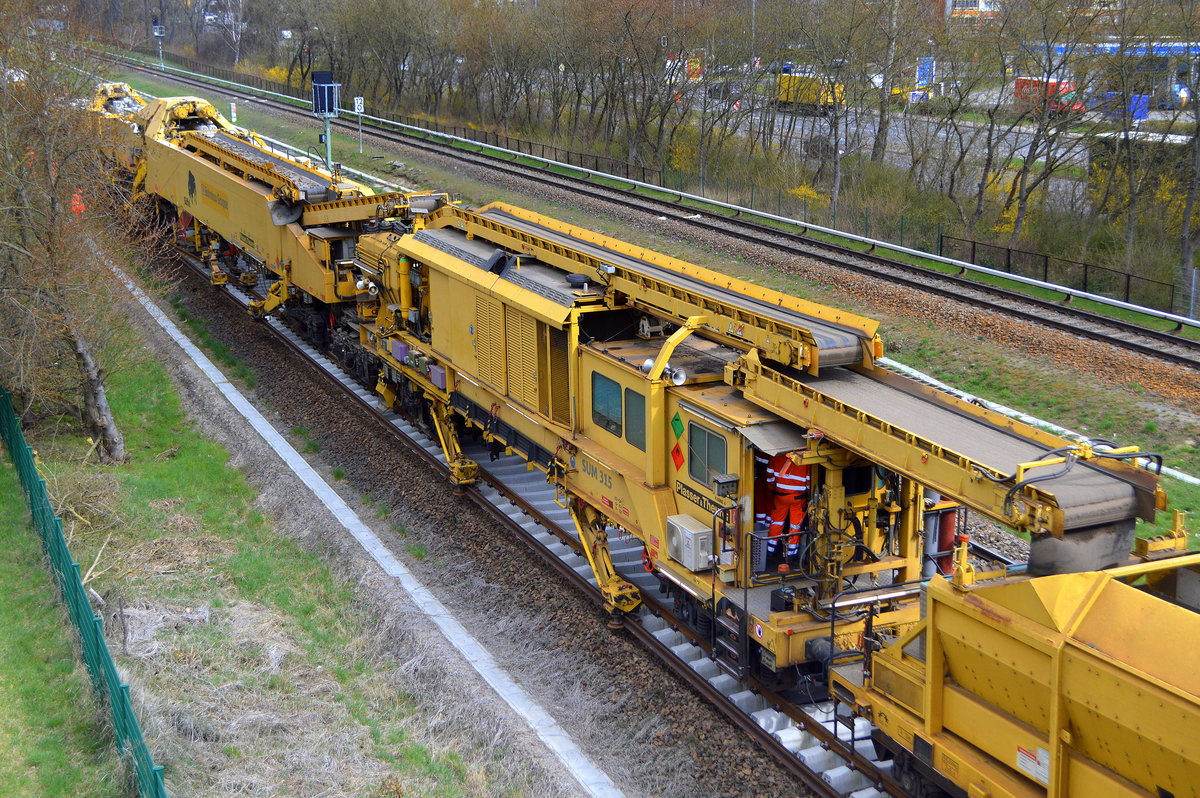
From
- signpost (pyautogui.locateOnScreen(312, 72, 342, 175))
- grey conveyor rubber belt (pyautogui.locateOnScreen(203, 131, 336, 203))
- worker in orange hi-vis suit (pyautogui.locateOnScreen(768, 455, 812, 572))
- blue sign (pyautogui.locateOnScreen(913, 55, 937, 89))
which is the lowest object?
worker in orange hi-vis suit (pyautogui.locateOnScreen(768, 455, 812, 572))

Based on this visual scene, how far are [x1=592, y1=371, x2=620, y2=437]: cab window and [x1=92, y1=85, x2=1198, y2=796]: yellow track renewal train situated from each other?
0.12 ft

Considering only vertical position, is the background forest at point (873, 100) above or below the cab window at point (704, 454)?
above

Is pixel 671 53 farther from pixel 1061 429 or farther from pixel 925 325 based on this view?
pixel 1061 429

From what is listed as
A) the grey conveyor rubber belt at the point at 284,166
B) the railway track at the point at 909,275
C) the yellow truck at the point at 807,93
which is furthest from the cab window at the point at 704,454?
the yellow truck at the point at 807,93

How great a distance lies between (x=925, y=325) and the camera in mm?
22469

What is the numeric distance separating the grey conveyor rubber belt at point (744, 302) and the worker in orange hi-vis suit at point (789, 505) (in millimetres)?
1028

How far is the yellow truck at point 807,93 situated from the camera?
4078cm

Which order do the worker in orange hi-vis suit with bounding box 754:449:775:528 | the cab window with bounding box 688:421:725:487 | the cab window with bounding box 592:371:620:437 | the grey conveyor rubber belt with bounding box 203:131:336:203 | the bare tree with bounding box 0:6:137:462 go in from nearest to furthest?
the worker in orange hi-vis suit with bounding box 754:449:775:528, the cab window with bounding box 688:421:725:487, the cab window with bounding box 592:371:620:437, the bare tree with bounding box 0:6:137:462, the grey conveyor rubber belt with bounding box 203:131:336:203

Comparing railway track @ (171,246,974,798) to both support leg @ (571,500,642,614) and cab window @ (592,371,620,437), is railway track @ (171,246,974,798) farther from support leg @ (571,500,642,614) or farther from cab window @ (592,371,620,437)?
cab window @ (592,371,620,437)

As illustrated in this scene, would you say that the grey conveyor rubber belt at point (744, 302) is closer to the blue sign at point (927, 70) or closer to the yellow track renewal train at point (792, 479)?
the yellow track renewal train at point (792, 479)

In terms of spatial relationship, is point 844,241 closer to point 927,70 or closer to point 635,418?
point 927,70

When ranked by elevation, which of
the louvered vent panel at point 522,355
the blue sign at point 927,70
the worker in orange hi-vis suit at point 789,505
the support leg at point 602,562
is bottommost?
the support leg at point 602,562

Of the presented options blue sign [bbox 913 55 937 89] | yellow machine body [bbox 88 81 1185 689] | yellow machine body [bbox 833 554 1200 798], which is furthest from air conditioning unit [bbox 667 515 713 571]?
blue sign [bbox 913 55 937 89]

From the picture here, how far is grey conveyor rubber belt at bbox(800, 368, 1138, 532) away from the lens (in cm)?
730
